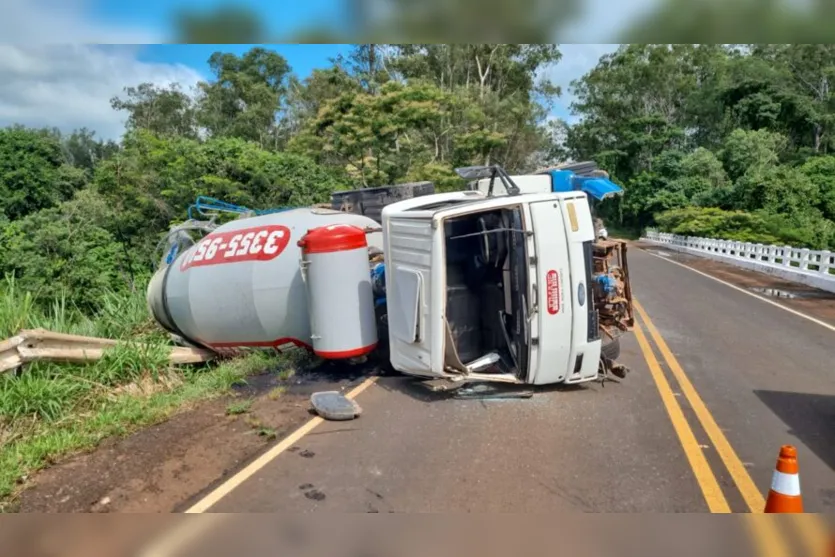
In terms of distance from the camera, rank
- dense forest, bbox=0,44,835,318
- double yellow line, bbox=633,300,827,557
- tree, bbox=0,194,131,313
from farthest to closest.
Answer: dense forest, bbox=0,44,835,318
tree, bbox=0,194,131,313
double yellow line, bbox=633,300,827,557

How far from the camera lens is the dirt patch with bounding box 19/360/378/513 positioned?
367 cm

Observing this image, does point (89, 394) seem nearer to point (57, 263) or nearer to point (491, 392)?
point (491, 392)

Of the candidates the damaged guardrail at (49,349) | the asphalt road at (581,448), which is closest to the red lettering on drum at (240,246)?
the damaged guardrail at (49,349)

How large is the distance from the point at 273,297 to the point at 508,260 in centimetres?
255

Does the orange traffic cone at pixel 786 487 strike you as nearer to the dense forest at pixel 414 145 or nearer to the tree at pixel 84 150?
the dense forest at pixel 414 145

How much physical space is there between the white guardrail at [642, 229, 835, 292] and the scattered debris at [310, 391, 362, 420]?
42.0 feet

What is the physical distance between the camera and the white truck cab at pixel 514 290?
5.02m

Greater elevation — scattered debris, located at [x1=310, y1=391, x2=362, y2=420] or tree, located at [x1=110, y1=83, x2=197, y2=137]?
tree, located at [x1=110, y1=83, x2=197, y2=137]

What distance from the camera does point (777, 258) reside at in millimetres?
19297

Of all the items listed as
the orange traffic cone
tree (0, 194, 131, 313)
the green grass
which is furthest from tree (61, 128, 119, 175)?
the orange traffic cone

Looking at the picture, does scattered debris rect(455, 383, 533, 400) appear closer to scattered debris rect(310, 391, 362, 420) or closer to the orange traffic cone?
scattered debris rect(310, 391, 362, 420)

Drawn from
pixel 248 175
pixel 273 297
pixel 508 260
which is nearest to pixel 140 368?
pixel 273 297

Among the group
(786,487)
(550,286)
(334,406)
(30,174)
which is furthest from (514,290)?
(30,174)
